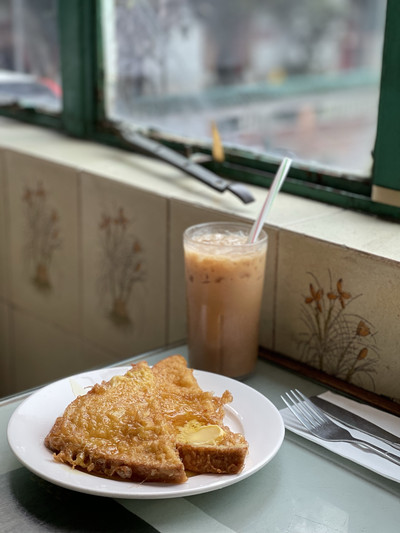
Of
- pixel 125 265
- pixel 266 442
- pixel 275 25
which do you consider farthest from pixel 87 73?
pixel 275 25

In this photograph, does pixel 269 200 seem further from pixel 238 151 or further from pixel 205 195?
pixel 238 151

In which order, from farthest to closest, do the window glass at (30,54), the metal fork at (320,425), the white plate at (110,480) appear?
the window glass at (30,54) → the metal fork at (320,425) → the white plate at (110,480)

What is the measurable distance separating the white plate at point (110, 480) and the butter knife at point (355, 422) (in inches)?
4.2

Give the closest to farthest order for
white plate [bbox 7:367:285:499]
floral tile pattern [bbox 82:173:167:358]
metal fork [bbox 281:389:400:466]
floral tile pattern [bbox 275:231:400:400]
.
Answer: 1. white plate [bbox 7:367:285:499]
2. metal fork [bbox 281:389:400:466]
3. floral tile pattern [bbox 275:231:400:400]
4. floral tile pattern [bbox 82:173:167:358]

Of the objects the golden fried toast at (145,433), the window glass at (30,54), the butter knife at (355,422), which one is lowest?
the butter knife at (355,422)

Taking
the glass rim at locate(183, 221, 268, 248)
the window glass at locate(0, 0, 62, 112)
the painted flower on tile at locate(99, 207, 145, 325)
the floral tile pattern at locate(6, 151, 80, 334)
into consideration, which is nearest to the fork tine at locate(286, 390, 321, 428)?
the glass rim at locate(183, 221, 268, 248)

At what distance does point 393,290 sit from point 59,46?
3.90ft

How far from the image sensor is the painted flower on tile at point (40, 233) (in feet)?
5.68

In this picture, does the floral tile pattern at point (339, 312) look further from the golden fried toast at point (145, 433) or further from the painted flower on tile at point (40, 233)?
the painted flower on tile at point (40, 233)

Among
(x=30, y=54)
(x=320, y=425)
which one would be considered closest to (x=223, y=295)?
(x=320, y=425)

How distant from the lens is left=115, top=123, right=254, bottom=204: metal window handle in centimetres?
138

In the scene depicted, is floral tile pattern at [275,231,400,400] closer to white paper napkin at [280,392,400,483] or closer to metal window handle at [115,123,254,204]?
white paper napkin at [280,392,400,483]

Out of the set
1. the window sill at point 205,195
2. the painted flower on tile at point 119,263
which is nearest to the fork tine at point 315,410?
the window sill at point 205,195

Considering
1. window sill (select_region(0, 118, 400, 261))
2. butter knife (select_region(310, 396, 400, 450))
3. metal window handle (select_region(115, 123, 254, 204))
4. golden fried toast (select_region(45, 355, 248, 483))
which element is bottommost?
butter knife (select_region(310, 396, 400, 450))
